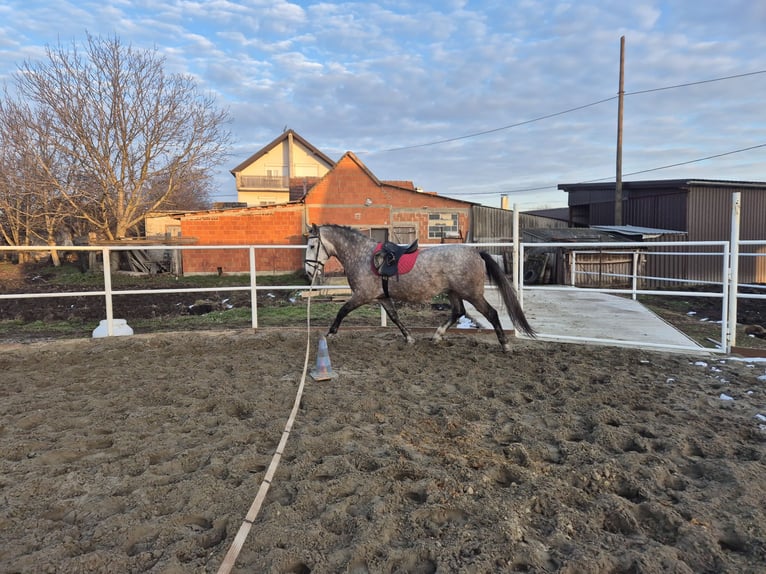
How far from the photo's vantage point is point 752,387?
399cm

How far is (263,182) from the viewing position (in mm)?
41844

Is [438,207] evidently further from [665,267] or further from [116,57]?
[116,57]

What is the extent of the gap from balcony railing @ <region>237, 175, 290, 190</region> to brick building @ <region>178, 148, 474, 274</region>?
23.2m

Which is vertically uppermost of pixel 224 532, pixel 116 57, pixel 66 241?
pixel 116 57

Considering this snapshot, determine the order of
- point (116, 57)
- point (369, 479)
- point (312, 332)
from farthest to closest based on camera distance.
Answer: point (116, 57) → point (312, 332) → point (369, 479)

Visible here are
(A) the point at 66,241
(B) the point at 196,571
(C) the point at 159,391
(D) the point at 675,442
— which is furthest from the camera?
(A) the point at 66,241

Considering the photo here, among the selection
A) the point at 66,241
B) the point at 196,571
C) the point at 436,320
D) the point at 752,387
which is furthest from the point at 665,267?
the point at 66,241

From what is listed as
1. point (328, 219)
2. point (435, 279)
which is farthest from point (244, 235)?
point (435, 279)

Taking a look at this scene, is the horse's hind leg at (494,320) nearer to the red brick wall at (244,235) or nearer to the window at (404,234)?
the window at (404,234)

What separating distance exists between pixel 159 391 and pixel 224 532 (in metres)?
2.30

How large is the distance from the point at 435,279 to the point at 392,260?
23.1 inches

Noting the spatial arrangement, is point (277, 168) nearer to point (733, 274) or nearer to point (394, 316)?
point (394, 316)

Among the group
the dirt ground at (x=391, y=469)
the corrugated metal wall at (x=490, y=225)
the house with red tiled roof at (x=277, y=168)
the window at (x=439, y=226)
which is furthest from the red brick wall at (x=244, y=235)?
the house with red tiled roof at (x=277, y=168)

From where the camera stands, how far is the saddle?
5.61 metres
